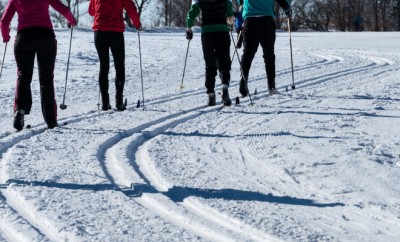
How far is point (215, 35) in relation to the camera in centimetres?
777

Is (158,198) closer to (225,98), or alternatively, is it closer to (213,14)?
(225,98)

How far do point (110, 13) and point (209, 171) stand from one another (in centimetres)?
357

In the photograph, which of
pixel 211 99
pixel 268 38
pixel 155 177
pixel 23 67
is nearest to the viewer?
pixel 155 177

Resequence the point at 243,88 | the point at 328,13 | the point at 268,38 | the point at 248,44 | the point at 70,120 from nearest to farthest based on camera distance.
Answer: the point at 70,120 → the point at 268,38 → the point at 248,44 → the point at 243,88 → the point at 328,13

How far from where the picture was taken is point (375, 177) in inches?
169

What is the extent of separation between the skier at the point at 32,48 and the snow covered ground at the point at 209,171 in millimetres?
252

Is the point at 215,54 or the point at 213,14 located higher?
the point at 213,14

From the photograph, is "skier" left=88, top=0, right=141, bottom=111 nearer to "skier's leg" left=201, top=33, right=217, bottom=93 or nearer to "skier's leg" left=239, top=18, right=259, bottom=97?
"skier's leg" left=201, top=33, right=217, bottom=93

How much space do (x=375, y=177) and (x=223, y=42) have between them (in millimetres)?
3889

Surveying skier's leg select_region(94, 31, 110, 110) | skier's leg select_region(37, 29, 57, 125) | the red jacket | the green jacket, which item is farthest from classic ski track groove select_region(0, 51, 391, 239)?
the green jacket

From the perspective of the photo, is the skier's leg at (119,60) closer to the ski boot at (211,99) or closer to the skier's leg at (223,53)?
the ski boot at (211,99)

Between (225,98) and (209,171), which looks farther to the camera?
(225,98)

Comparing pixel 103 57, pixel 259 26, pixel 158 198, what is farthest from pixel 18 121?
pixel 259 26

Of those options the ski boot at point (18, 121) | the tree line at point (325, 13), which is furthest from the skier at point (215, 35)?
the tree line at point (325, 13)
